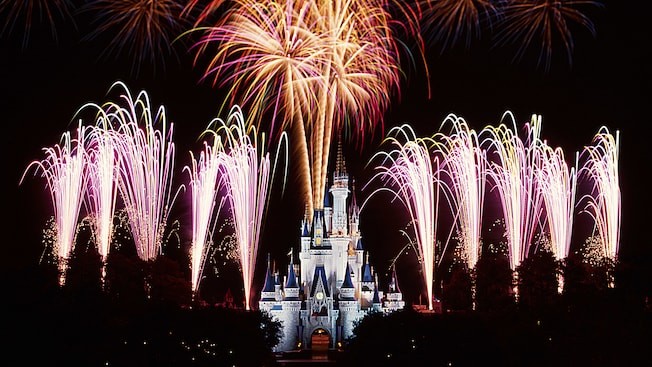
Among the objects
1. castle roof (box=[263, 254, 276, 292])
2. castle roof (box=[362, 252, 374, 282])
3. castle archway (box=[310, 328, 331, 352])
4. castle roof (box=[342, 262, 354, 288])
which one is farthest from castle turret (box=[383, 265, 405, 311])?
castle roof (box=[263, 254, 276, 292])

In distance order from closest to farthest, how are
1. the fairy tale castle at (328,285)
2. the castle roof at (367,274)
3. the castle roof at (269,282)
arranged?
the fairy tale castle at (328,285) < the castle roof at (269,282) < the castle roof at (367,274)

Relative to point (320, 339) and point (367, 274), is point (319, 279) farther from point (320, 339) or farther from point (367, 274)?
point (320, 339)

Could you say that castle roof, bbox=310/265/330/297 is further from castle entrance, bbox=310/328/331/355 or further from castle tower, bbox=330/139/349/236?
castle tower, bbox=330/139/349/236

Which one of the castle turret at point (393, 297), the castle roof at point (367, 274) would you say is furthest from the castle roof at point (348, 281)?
the castle turret at point (393, 297)

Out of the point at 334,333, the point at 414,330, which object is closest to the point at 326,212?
the point at 334,333

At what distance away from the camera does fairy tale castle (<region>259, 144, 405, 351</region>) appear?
9419 cm

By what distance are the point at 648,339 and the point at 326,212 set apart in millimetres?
62558

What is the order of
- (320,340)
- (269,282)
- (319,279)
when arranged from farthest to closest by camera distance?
(319,279) < (269,282) < (320,340)

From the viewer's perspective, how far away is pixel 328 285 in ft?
318

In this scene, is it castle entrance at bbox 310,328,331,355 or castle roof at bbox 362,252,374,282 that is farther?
castle roof at bbox 362,252,374,282

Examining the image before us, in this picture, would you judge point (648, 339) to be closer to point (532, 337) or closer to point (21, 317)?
point (532, 337)

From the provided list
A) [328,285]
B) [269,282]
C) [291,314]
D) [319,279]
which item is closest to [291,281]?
[269,282]

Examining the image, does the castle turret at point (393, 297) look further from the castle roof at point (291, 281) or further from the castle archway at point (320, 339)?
the castle roof at point (291, 281)

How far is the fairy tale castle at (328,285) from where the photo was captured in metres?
94.2
